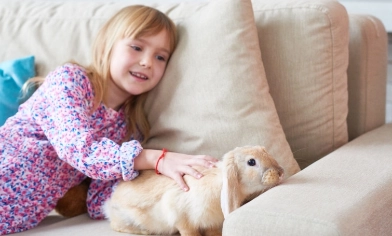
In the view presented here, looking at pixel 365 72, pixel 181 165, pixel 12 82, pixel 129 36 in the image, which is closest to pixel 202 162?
pixel 181 165

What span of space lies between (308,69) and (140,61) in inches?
18.8

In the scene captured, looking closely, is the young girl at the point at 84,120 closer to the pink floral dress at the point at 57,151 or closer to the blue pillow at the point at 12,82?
the pink floral dress at the point at 57,151

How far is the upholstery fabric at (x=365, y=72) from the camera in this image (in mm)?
1871

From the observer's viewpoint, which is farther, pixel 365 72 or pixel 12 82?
pixel 12 82

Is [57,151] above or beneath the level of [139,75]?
beneath

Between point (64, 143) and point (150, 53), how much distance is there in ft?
1.19

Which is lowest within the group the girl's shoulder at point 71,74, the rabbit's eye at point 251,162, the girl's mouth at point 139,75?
the rabbit's eye at point 251,162

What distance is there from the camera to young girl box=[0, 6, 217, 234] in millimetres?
1708

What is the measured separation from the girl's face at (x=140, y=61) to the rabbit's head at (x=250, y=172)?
0.50m

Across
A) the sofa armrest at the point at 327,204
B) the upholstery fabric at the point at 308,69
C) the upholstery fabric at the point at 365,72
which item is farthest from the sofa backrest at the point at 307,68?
the sofa armrest at the point at 327,204

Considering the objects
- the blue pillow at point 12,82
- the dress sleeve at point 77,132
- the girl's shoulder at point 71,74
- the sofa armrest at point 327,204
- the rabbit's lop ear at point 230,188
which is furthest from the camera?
the blue pillow at point 12,82

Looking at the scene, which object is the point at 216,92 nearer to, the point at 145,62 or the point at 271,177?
the point at 145,62

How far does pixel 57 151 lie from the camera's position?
173 centimetres

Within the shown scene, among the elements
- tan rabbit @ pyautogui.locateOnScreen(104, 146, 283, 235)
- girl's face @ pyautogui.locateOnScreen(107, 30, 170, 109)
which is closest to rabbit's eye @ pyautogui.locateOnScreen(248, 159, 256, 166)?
tan rabbit @ pyautogui.locateOnScreen(104, 146, 283, 235)
